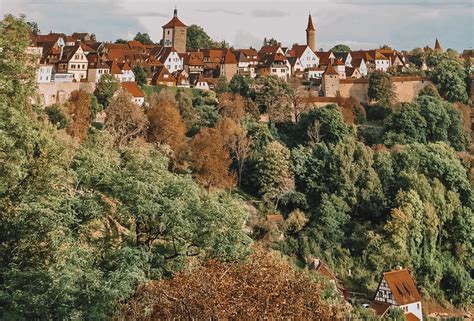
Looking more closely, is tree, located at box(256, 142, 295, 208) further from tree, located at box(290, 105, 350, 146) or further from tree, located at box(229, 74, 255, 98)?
tree, located at box(229, 74, 255, 98)

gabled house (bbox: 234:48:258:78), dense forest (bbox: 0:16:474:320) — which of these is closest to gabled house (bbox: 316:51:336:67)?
gabled house (bbox: 234:48:258:78)

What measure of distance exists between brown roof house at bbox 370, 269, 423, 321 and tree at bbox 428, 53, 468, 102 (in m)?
24.9

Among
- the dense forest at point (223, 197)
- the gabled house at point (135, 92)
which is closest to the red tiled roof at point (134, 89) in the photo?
the gabled house at point (135, 92)

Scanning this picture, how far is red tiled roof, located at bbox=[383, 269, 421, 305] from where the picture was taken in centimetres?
2705

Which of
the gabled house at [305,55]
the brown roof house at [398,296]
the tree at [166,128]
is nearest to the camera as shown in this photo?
the brown roof house at [398,296]

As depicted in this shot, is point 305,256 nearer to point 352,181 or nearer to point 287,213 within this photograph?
point 287,213

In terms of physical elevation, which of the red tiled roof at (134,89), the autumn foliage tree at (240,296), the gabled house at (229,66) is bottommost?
the autumn foliage tree at (240,296)

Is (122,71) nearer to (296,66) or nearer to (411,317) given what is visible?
(296,66)

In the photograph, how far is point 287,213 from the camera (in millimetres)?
32812

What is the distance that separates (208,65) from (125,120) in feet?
78.9

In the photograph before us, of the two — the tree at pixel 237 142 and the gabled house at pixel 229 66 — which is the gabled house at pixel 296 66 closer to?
the gabled house at pixel 229 66

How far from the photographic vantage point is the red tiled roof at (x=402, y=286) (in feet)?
88.7

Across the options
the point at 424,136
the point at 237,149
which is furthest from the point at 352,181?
the point at 424,136

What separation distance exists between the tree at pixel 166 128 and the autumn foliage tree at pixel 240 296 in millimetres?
21953
